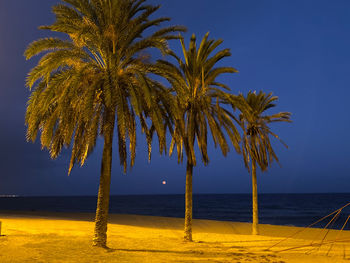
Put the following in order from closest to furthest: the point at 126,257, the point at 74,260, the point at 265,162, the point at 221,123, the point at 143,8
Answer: the point at 74,260 → the point at 126,257 → the point at 143,8 → the point at 221,123 → the point at 265,162

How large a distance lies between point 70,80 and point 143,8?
15.6 ft

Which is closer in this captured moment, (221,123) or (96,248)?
(96,248)

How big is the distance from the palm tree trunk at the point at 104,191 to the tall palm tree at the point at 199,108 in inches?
158

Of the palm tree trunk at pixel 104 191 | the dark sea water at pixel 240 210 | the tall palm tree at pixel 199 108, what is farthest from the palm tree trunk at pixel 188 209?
the dark sea water at pixel 240 210

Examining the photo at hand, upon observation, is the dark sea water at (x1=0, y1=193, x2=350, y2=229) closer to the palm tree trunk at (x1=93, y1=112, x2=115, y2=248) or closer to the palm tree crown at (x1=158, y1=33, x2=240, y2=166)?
the palm tree crown at (x1=158, y1=33, x2=240, y2=166)

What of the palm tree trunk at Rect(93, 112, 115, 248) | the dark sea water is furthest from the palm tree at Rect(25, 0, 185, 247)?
the dark sea water

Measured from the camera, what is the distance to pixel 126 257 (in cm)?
1248

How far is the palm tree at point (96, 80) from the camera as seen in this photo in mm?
13336

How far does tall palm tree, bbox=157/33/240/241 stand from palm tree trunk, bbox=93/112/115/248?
13.1 feet

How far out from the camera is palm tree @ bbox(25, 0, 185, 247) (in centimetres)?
1334

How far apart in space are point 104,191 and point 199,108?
7.19 m

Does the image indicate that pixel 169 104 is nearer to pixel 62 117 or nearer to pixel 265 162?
pixel 62 117

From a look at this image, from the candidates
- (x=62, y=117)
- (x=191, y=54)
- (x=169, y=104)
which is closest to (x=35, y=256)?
(x=62, y=117)

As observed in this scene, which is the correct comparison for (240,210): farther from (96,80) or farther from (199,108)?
(96,80)
